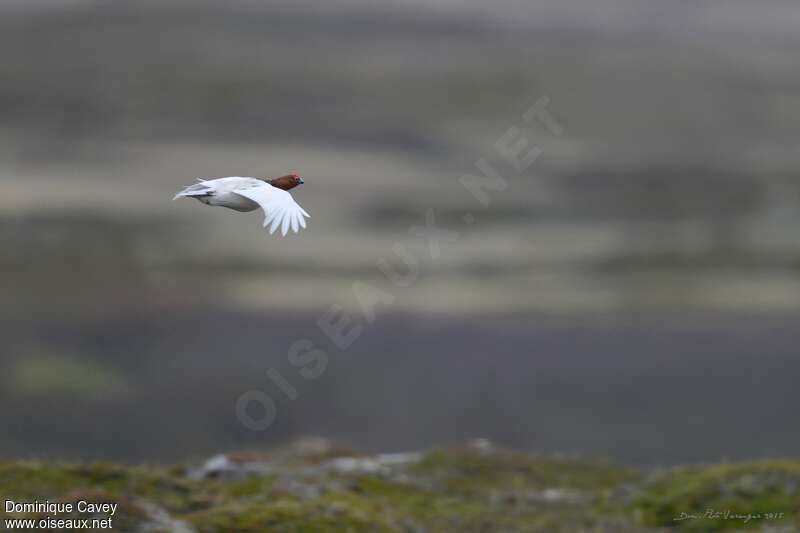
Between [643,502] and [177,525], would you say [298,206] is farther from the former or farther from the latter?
[643,502]

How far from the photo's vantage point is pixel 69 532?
30.1m

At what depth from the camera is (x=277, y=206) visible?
2114 centimetres

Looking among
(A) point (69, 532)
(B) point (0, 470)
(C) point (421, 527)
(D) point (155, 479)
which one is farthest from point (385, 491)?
(A) point (69, 532)

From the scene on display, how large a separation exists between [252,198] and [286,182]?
1.51 m

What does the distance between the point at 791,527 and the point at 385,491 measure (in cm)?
1951

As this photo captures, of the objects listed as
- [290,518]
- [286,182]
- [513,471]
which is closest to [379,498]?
[290,518]

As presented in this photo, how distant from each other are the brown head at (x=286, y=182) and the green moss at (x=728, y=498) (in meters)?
27.6

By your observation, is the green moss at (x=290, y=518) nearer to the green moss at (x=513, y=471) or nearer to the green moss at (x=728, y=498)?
the green moss at (x=728, y=498)

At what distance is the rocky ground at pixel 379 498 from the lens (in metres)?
35.3
